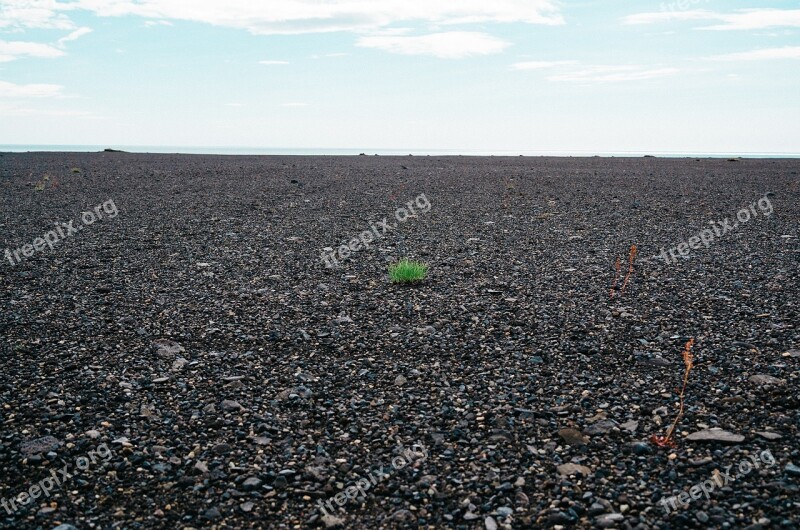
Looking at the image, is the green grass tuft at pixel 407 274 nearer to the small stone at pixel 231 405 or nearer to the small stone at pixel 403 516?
the small stone at pixel 231 405

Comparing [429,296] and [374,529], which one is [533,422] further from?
[429,296]

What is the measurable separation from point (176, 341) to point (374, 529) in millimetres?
3888

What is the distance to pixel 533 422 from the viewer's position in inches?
181

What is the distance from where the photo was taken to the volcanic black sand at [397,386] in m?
3.68

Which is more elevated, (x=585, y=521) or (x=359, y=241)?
(x=359, y=241)

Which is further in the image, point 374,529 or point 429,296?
point 429,296

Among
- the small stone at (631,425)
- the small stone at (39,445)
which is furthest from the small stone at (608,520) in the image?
the small stone at (39,445)

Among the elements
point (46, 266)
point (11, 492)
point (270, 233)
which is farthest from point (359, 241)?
point (11, 492)
